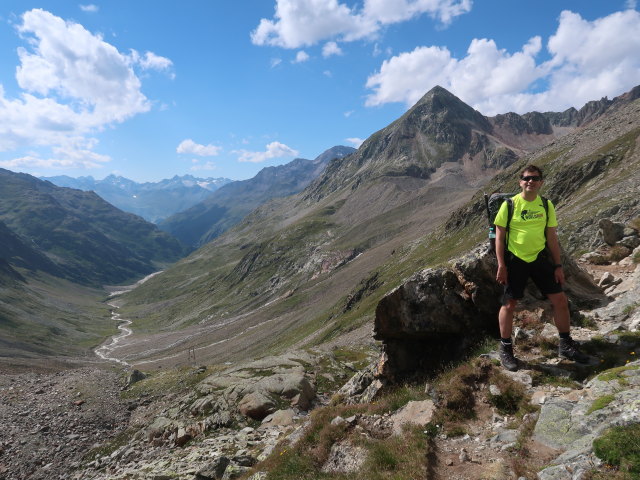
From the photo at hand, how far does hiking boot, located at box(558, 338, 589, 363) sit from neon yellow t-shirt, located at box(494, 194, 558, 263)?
109 inches

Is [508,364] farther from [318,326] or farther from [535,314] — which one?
[318,326]

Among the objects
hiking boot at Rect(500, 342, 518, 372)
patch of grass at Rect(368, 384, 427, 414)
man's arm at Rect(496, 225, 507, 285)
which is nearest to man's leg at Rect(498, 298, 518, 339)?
hiking boot at Rect(500, 342, 518, 372)

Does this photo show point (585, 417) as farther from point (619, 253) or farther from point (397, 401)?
point (619, 253)

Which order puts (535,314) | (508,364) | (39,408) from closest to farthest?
(508,364) → (535,314) → (39,408)

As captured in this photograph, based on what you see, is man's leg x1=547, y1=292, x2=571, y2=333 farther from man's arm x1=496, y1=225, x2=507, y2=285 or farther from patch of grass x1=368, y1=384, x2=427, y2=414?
patch of grass x1=368, y1=384, x2=427, y2=414

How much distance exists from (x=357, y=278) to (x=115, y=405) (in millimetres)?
116963

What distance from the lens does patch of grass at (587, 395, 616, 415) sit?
8445mm

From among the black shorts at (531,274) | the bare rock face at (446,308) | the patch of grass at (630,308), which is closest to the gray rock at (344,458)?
the bare rock face at (446,308)

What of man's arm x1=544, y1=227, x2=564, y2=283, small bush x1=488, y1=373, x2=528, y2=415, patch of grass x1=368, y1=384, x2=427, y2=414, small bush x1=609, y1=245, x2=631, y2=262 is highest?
man's arm x1=544, y1=227, x2=564, y2=283

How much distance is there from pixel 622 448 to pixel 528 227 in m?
5.93

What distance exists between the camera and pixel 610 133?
116m

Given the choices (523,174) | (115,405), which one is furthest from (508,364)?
(115,405)

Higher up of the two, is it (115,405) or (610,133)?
(610,133)

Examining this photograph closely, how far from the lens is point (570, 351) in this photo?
36.8 feet
